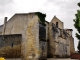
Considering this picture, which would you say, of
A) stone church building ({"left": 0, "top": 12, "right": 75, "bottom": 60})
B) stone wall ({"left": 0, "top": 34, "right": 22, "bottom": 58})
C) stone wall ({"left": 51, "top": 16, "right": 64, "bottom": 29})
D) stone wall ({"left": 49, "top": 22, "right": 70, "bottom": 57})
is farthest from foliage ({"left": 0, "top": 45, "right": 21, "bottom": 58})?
stone wall ({"left": 51, "top": 16, "right": 64, "bottom": 29})

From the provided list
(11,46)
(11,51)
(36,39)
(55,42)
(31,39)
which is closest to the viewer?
(36,39)

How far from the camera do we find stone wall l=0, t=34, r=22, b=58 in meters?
20.4

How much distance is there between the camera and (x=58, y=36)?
2650cm

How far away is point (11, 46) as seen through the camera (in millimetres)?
20797

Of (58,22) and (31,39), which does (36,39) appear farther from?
(58,22)

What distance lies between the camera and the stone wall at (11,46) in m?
20.4

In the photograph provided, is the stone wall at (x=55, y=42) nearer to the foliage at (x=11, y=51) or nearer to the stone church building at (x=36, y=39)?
the stone church building at (x=36, y=39)

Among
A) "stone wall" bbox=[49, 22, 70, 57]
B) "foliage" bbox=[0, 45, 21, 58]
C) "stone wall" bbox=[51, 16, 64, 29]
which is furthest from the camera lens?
"stone wall" bbox=[51, 16, 64, 29]

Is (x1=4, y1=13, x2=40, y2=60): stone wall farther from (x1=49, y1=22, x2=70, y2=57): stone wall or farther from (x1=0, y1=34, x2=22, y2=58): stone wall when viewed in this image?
(x1=49, y1=22, x2=70, y2=57): stone wall

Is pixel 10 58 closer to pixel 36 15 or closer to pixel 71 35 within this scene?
pixel 36 15

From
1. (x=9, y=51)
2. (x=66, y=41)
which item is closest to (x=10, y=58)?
(x=9, y=51)

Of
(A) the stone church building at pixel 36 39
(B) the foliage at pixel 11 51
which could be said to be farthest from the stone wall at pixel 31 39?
(B) the foliage at pixel 11 51

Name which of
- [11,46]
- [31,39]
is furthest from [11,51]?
[31,39]

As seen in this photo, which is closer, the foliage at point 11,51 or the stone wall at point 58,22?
the foliage at point 11,51
